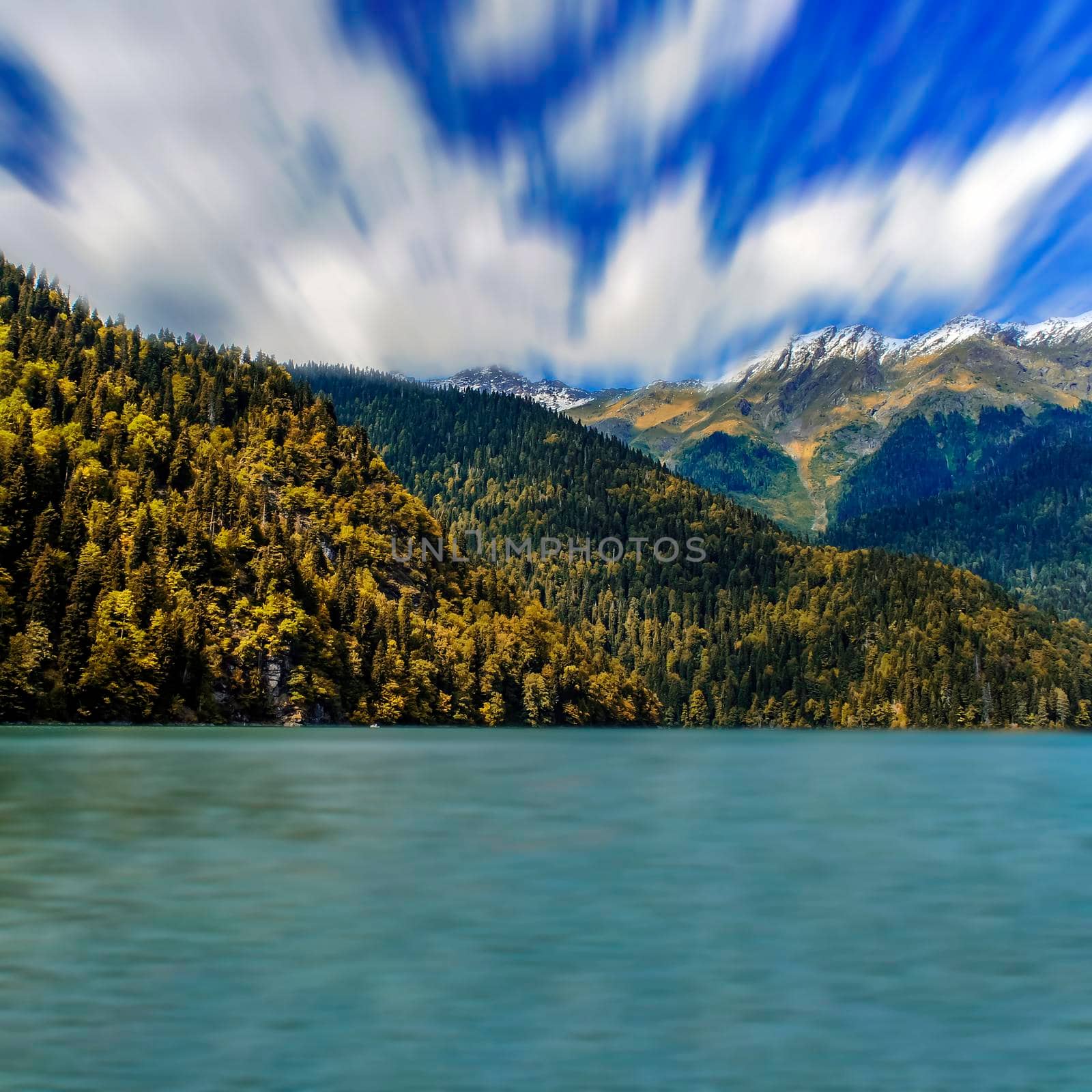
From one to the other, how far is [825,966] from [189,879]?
19545mm

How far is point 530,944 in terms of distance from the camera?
2409cm

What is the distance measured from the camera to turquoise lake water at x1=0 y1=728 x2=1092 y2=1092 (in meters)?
16.1

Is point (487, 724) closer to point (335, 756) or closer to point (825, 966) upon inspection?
point (335, 756)

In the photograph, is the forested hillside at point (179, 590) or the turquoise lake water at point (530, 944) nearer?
the turquoise lake water at point (530, 944)

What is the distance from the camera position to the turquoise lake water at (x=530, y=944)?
16078mm

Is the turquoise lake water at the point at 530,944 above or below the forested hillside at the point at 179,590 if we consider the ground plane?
below

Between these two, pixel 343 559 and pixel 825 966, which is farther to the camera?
pixel 343 559

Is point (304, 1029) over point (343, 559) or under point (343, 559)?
under

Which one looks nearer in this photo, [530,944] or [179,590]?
[530,944]

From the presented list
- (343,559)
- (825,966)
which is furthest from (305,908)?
(343,559)

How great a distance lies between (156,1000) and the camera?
60.7ft

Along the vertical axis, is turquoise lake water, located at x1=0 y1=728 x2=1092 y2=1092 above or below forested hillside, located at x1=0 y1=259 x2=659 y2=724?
below

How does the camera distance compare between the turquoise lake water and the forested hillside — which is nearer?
the turquoise lake water

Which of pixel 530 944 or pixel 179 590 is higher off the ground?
pixel 179 590
